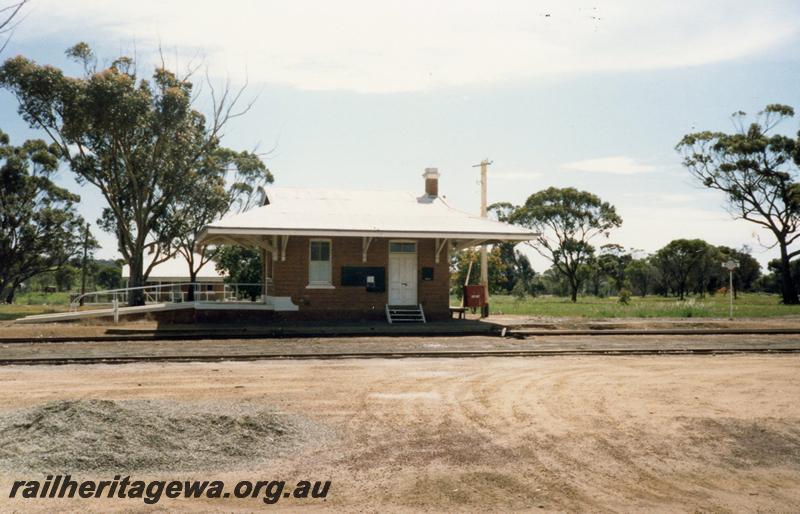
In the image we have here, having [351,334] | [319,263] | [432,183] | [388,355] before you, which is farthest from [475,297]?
[388,355]

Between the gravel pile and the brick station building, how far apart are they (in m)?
13.9

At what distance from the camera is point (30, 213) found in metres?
48.5

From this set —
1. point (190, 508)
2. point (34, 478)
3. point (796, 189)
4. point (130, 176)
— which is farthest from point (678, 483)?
point (796, 189)

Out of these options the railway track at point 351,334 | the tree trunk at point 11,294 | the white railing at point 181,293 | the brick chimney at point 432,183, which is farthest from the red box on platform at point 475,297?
the tree trunk at point 11,294

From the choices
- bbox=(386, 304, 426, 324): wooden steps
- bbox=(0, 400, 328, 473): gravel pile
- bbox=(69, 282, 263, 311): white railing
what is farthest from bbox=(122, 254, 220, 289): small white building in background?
bbox=(0, 400, 328, 473): gravel pile

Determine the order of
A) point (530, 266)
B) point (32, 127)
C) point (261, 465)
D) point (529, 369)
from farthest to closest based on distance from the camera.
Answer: point (530, 266)
point (32, 127)
point (529, 369)
point (261, 465)

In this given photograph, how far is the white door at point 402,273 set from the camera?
23.7 metres

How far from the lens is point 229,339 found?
60.2 feet

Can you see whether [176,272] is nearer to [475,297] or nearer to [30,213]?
[30,213]

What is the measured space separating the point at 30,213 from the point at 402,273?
3740cm

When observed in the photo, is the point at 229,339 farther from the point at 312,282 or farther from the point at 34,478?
the point at 34,478

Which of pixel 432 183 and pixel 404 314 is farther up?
pixel 432 183

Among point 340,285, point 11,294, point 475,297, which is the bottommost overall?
point 11,294

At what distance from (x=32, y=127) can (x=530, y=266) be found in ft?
259
